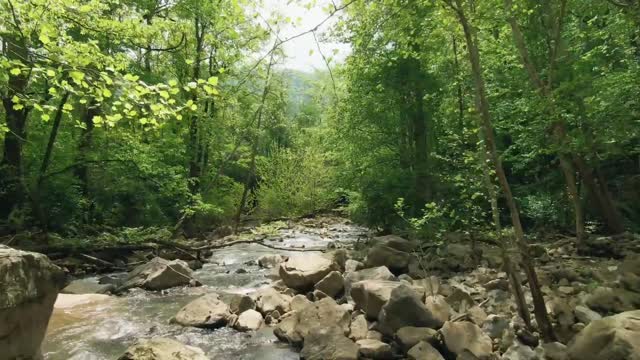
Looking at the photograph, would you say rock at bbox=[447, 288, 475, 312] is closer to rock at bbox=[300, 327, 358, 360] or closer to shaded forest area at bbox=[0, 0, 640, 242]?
shaded forest area at bbox=[0, 0, 640, 242]

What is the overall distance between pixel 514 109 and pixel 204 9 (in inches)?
531

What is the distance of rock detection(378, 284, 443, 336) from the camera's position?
6555mm

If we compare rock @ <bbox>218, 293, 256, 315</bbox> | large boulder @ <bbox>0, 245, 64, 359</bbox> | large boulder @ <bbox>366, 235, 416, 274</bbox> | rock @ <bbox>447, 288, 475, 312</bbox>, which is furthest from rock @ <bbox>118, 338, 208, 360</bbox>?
large boulder @ <bbox>366, 235, 416, 274</bbox>

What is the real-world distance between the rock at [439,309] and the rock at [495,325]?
54cm

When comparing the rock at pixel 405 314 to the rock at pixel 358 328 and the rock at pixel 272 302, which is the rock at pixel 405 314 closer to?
the rock at pixel 358 328

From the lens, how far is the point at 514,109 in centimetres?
1272

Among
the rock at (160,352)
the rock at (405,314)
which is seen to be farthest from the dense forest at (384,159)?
the rock at (160,352)

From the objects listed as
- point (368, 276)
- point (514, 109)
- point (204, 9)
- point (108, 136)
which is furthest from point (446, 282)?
point (204, 9)

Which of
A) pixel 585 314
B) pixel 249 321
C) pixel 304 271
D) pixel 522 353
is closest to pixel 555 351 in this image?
pixel 522 353

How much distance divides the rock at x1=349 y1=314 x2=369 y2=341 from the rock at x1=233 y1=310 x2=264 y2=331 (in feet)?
5.73

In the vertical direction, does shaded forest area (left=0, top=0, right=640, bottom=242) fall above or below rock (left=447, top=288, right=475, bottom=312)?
above

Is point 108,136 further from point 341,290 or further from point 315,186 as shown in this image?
point 315,186

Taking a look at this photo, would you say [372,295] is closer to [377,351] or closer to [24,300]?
[377,351]

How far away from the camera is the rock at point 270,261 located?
1355cm
